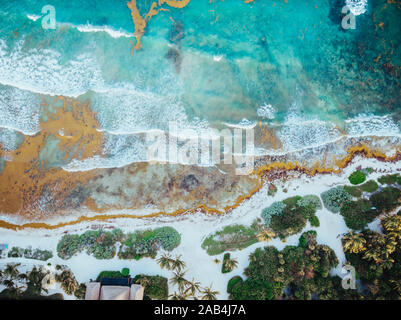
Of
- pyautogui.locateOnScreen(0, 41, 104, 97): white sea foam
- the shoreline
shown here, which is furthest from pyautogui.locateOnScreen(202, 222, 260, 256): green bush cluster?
pyautogui.locateOnScreen(0, 41, 104, 97): white sea foam

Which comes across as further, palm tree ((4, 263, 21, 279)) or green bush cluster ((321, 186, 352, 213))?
green bush cluster ((321, 186, 352, 213))

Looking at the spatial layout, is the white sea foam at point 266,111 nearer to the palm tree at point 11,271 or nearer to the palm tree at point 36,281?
the palm tree at point 36,281

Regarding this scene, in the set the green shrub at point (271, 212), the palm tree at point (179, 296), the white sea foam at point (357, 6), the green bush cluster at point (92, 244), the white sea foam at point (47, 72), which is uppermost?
the white sea foam at point (357, 6)

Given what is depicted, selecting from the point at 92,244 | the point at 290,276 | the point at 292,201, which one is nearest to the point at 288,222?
the point at 292,201

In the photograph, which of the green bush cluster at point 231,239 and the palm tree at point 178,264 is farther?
the green bush cluster at point 231,239

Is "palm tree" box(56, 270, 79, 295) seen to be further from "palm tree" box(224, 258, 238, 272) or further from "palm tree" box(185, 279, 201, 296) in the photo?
"palm tree" box(224, 258, 238, 272)

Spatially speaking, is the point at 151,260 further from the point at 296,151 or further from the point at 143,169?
the point at 296,151

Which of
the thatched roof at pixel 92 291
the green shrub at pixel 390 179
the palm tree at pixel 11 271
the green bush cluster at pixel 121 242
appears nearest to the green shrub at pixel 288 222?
the green shrub at pixel 390 179
